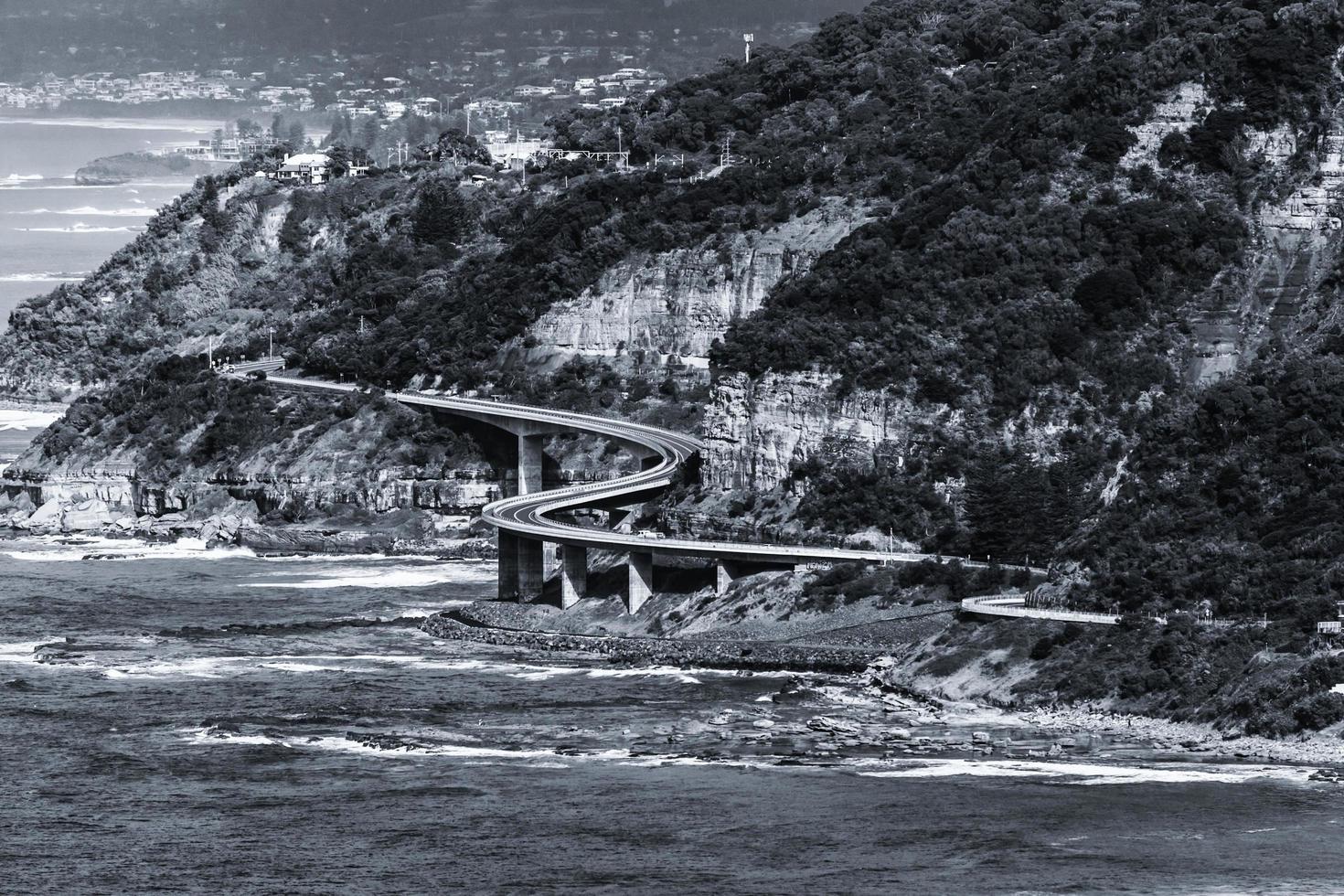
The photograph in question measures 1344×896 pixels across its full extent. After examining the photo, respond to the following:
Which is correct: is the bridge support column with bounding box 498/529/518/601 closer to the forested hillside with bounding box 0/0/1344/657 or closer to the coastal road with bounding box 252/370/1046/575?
the coastal road with bounding box 252/370/1046/575

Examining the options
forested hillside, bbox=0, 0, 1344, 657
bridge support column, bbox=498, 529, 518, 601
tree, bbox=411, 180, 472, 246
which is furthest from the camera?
tree, bbox=411, 180, 472, 246

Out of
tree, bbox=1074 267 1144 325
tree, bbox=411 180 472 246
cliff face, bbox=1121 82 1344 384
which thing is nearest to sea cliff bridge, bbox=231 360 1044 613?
tree, bbox=1074 267 1144 325

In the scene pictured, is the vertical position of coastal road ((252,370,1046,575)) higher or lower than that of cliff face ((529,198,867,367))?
lower

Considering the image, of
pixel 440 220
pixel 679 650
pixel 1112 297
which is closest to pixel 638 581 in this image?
pixel 679 650

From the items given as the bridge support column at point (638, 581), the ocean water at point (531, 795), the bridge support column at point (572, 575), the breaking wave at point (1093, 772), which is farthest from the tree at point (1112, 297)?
the breaking wave at point (1093, 772)

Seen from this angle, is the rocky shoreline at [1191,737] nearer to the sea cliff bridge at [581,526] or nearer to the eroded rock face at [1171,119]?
the sea cliff bridge at [581,526]
